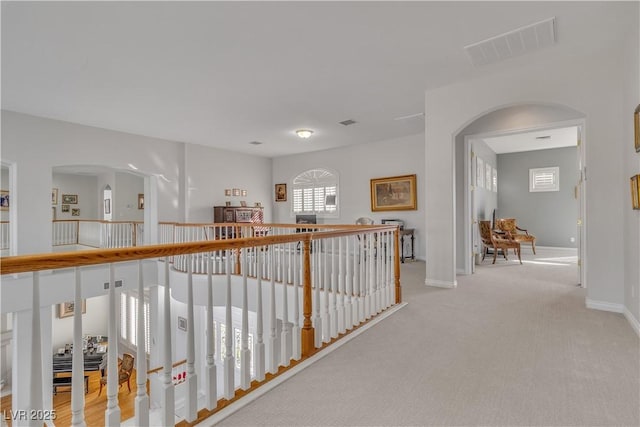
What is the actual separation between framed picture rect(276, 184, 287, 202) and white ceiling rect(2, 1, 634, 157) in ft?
13.2

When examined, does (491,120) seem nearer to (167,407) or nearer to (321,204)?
(321,204)

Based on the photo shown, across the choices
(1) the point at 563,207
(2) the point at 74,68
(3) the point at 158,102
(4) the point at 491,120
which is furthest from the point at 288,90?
(1) the point at 563,207

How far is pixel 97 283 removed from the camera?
5848 mm

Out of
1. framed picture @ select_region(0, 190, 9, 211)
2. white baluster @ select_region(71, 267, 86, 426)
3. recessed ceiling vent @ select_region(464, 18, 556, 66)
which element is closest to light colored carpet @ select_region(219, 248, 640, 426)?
white baluster @ select_region(71, 267, 86, 426)

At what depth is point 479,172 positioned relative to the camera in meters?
7.14

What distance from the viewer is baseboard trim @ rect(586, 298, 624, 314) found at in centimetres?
329

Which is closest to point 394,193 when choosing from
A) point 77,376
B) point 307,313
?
point 307,313

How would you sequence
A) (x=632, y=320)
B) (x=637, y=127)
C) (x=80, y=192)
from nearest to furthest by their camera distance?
(x=637, y=127) < (x=632, y=320) < (x=80, y=192)

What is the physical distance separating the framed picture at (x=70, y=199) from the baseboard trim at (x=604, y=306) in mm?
14321

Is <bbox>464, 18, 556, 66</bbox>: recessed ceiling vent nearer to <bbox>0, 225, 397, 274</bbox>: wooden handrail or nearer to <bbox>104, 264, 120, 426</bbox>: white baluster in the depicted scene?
<bbox>0, 225, 397, 274</bbox>: wooden handrail

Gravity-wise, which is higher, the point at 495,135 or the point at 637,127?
the point at 495,135

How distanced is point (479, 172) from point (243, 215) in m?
5.89

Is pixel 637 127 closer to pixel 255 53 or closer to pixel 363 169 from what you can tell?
pixel 255 53

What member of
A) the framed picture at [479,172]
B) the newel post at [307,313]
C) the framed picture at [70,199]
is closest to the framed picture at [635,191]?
the newel post at [307,313]
